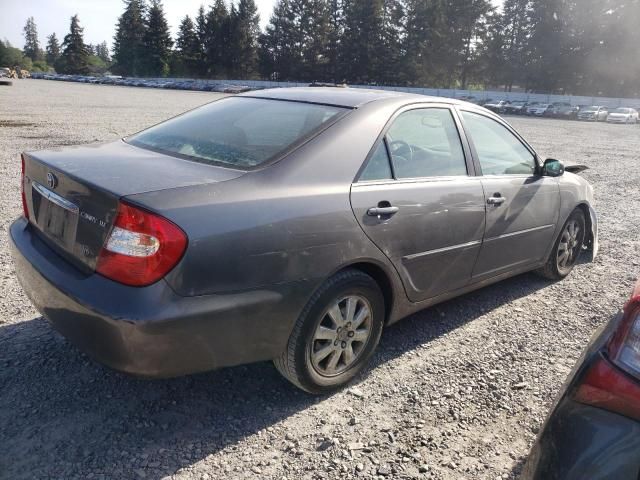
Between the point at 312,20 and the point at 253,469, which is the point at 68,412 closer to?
the point at 253,469

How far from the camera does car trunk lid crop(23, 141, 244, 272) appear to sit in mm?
2293

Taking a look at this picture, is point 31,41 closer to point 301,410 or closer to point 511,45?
point 511,45

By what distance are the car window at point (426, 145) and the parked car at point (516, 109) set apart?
1781 inches

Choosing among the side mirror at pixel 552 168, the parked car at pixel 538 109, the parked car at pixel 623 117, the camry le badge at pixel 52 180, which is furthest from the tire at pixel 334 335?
the parked car at pixel 538 109

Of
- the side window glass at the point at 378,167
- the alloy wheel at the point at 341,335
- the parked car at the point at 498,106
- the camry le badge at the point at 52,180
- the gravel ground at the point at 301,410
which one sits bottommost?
the gravel ground at the point at 301,410

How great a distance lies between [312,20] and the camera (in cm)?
7975

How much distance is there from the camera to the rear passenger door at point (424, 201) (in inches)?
113

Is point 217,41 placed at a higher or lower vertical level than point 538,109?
higher

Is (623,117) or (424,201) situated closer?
(424,201)

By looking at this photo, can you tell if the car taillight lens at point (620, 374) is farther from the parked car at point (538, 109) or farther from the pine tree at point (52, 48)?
the pine tree at point (52, 48)


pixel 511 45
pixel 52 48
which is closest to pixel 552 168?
pixel 511 45

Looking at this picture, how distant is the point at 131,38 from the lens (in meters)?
93.2

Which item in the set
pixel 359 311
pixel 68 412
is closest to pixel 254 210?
pixel 359 311

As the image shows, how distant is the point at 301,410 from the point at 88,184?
156 centimetres
